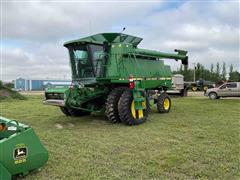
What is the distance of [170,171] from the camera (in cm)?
458

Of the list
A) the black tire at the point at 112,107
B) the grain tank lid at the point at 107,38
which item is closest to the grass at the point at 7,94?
the grain tank lid at the point at 107,38

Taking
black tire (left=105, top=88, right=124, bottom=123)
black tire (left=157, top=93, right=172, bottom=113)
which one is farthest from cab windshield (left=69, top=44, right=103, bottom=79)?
black tire (left=157, top=93, right=172, bottom=113)

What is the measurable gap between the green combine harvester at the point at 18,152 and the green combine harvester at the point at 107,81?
4708mm

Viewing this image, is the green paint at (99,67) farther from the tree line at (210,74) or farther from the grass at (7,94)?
the tree line at (210,74)

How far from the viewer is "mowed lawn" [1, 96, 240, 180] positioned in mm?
4504

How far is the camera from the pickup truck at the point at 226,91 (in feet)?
79.7

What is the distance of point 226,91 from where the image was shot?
81.3 feet

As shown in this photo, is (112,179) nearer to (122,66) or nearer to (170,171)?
(170,171)

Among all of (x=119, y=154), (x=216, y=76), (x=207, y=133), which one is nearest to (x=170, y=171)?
(x=119, y=154)

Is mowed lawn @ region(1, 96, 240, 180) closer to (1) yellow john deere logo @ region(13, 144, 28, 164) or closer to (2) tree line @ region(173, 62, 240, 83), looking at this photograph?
(1) yellow john deere logo @ region(13, 144, 28, 164)

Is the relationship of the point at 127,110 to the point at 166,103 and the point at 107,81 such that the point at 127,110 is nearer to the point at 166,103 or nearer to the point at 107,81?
the point at 107,81

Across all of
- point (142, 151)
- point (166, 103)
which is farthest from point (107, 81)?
point (142, 151)

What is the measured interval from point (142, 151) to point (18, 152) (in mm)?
2555

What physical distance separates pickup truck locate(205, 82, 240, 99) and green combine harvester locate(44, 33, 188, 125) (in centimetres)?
1522
